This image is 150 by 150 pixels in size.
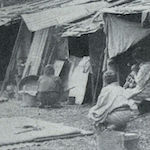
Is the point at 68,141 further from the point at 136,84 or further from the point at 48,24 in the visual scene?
the point at 48,24

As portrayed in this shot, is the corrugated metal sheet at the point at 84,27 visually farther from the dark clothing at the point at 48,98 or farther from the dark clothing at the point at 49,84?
the dark clothing at the point at 48,98

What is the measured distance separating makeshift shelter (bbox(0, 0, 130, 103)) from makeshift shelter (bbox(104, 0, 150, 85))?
2.70 feet

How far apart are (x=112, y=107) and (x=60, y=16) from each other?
8.47m

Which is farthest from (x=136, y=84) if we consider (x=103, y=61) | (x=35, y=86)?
(x=35, y=86)

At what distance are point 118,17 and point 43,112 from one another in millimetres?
3632

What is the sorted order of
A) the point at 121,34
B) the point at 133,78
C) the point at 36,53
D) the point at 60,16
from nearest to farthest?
the point at 133,78
the point at 121,34
the point at 60,16
the point at 36,53

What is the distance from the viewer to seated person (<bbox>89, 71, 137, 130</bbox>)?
406 inches

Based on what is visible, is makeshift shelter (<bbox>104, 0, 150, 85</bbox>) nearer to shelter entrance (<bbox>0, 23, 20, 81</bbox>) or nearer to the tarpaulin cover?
the tarpaulin cover

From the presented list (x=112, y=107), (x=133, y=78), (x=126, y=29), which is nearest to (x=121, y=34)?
(x=126, y=29)

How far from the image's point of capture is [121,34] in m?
13.8

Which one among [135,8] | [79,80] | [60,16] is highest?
[60,16]

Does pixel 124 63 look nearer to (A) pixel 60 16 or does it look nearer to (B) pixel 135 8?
(B) pixel 135 8

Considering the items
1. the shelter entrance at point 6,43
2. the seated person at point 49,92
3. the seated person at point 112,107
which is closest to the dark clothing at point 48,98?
the seated person at point 49,92

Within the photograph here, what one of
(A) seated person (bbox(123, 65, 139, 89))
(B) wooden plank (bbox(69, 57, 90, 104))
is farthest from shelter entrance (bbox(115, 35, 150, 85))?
(B) wooden plank (bbox(69, 57, 90, 104))
